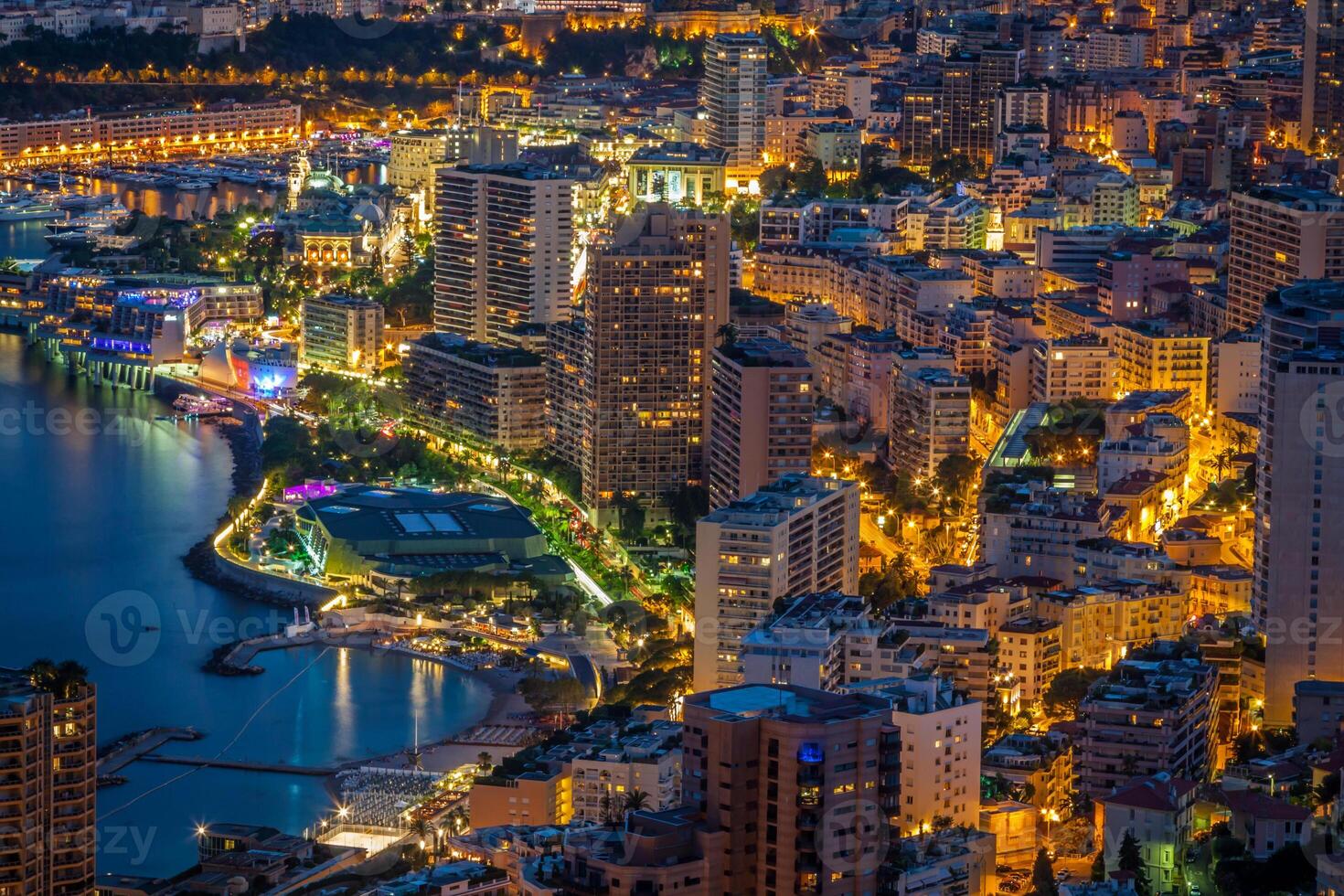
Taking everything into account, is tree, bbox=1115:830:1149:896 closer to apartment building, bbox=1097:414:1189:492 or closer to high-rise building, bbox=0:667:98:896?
high-rise building, bbox=0:667:98:896

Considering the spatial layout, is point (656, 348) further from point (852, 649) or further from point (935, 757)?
point (935, 757)

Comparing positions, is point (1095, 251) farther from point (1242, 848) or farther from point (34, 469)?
point (1242, 848)

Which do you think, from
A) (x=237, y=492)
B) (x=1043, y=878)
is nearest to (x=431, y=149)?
(x=237, y=492)

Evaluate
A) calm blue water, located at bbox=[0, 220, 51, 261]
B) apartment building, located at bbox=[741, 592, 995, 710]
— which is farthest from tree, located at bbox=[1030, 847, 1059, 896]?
calm blue water, located at bbox=[0, 220, 51, 261]

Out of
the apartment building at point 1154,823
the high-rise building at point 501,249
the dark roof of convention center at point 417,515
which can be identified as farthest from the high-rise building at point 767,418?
the high-rise building at point 501,249

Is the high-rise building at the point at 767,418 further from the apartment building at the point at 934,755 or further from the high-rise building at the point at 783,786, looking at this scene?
the high-rise building at the point at 783,786
